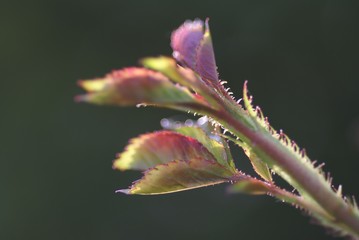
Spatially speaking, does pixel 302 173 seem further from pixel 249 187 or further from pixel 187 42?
pixel 187 42

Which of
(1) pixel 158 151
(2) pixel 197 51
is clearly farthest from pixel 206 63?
(1) pixel 158 151

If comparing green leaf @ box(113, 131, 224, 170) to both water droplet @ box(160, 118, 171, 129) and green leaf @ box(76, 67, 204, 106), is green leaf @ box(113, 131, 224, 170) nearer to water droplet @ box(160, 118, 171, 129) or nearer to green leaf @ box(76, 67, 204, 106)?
water droplet @ box(160, 118, 171, 129)

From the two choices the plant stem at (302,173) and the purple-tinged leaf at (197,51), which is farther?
the purple-tinged leaf at (197,51)

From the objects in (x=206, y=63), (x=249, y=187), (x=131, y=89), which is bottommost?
(x=249, y=187)

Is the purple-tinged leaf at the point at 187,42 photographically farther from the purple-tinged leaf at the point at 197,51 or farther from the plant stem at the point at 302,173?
the plant stem at the point at 302,173

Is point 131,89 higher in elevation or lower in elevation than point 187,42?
lower

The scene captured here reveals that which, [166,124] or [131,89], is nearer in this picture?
[131,89]

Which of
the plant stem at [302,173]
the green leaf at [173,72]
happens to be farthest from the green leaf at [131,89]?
the plant stem at [302,173]
